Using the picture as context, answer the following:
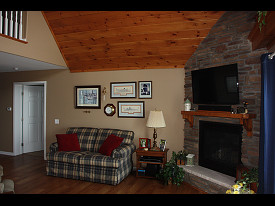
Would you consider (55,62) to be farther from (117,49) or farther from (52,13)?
(117,49)

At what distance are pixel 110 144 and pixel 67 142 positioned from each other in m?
1.00

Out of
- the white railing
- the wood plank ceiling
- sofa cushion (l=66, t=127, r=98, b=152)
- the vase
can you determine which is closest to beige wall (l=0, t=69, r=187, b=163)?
the wood plank ceiling

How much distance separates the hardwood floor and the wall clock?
147 cm

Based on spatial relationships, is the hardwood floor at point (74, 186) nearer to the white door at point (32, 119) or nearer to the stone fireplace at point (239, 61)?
the stone fireplace at point (239, 61)

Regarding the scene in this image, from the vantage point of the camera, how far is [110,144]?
406 centimetres

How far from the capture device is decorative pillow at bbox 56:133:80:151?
4301 millimetres

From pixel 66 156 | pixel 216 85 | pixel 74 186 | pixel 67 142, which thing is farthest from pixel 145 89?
pixel 74 186

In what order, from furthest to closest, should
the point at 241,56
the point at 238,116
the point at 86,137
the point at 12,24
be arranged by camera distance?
the point at 86,137
the point at 12,24
the point at 241,56
the point at 238,116

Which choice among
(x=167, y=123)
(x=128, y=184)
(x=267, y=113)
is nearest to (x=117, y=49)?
(x=167, y=123)

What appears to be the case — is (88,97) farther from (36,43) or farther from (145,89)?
(36,43)

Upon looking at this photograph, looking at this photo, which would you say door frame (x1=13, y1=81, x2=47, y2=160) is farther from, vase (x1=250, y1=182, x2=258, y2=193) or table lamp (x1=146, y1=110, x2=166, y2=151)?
vase (x1=250, y1=182, x2=258, y2=193)

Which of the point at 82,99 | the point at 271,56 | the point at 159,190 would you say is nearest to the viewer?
the point at 271,56
